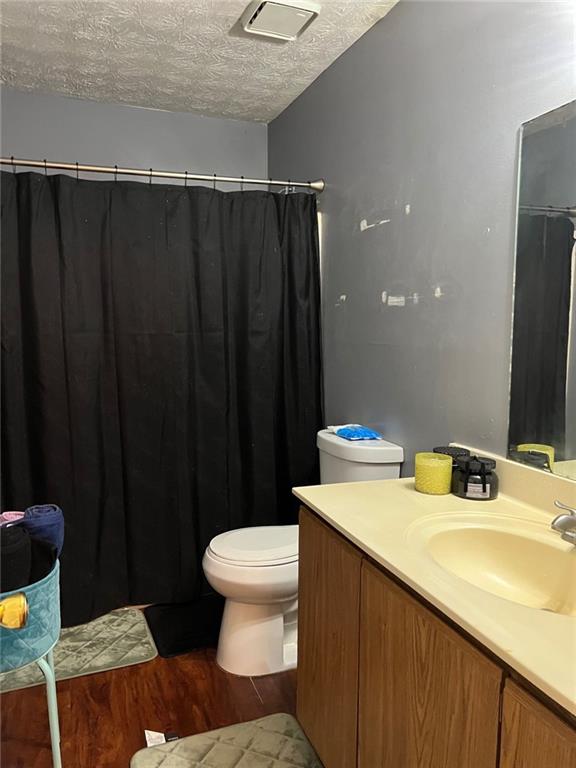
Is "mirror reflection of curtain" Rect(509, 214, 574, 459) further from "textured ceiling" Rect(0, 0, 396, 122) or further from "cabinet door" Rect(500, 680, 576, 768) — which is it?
"textured ceiling" Rect(0, 0, 396, 122)

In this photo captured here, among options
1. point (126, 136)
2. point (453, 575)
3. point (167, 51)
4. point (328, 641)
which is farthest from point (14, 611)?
point (126, 136)

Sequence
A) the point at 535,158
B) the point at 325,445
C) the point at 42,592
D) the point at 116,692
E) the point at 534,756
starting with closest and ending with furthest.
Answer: the point at 534,756
the point at 42,592
the point at 535,158
the point at 116,692
the point at 325,445

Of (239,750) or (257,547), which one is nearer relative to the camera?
(239,750)

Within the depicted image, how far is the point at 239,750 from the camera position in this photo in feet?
5.20

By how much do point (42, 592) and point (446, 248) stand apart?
4.50 feet

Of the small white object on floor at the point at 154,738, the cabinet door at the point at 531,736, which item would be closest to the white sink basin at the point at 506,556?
the cabinet door at the point at 531,736

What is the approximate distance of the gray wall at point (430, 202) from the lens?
141 centimetres

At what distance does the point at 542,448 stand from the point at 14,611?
3.95 feet

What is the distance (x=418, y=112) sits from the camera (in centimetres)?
174

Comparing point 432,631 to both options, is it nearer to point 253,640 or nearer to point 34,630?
point 34,630

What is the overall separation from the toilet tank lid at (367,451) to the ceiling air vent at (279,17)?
4.71 ft

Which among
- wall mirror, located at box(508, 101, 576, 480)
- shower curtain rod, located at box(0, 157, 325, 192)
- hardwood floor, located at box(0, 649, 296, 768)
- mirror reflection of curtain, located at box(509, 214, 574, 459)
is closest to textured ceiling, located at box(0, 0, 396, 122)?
shower curtain rod, located at box(0, 157, 325, 192)

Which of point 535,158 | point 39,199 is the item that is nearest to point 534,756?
point 535,158

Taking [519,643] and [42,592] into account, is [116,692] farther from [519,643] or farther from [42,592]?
[519,643]
